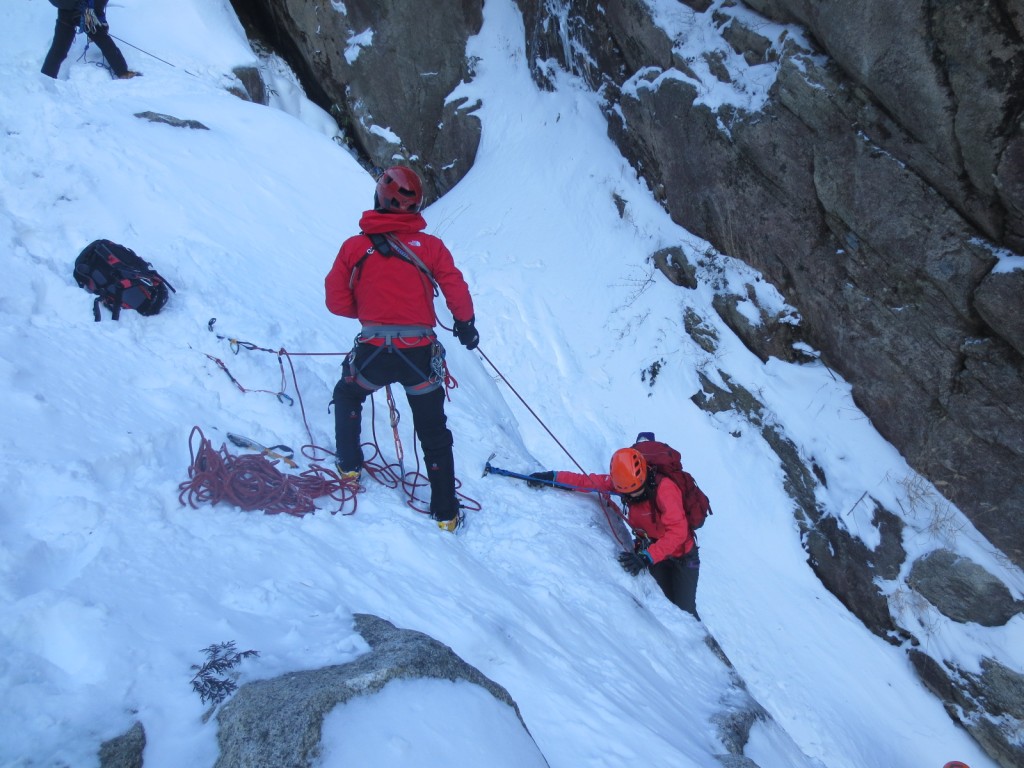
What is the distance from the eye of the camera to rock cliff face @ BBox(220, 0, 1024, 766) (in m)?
5.34

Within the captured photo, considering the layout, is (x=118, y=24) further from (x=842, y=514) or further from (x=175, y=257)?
(x=842, y=514)

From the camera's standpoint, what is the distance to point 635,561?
4.45m

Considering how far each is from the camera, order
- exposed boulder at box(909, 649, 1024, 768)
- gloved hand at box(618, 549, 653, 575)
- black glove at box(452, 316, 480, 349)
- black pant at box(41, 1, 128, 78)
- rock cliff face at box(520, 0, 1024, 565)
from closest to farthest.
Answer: black glove at box(452, 316, 480, 349) < gloved hand at box(618, 549, 653, 575) < rock cliff face at box(520, 0, 1024, 565) < exposed boulder at box(909, 649, 1024, 768) < black pant at box(41, 1, 128, 78)

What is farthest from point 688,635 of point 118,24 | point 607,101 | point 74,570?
point 118,24

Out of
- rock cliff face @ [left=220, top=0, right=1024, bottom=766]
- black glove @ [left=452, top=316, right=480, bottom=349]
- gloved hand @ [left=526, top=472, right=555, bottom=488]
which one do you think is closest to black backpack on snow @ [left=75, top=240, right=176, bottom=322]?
black glove @ [left=452, top=316, right=480, bottom=349]

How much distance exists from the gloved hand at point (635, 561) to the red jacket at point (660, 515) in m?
0.04

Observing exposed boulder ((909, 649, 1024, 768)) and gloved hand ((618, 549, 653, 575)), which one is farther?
exposed boulder ((909, 649, 1024, 768))

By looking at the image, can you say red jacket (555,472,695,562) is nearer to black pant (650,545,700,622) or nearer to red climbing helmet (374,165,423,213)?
black pant (650,545,700,622)

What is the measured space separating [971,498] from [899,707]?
2.08 m

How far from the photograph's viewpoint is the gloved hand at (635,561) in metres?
4.42

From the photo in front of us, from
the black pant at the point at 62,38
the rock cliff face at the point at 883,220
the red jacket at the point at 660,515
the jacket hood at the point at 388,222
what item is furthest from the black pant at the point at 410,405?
the black pant at the point at 62,38

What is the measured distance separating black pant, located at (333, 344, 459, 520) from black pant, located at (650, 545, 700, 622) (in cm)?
210

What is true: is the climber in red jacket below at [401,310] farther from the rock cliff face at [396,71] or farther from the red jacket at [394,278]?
the rock cliff face at [396,71]

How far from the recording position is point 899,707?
5.81 meters
